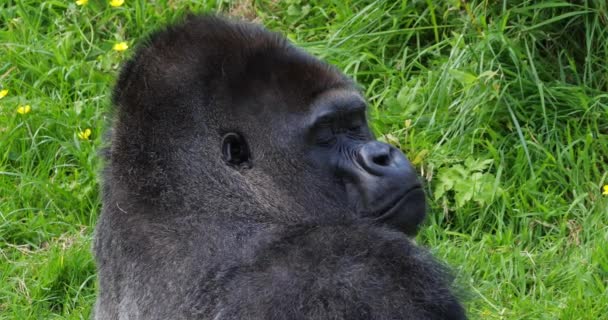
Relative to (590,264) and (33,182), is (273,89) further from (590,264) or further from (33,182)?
(33,182)

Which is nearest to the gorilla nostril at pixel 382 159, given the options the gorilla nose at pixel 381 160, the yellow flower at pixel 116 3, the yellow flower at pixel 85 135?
the gorilla nose at pixel 381 160

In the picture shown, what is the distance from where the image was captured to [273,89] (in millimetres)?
3723

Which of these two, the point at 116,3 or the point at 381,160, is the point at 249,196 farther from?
the point at 116,3

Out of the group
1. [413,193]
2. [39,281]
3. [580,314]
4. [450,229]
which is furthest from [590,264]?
[39,281]

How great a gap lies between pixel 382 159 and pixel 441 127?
1783mm

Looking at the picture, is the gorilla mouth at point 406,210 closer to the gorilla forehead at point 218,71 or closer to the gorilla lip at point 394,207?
the gorilla lip at point 394,207

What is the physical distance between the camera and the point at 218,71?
3672 millimetres

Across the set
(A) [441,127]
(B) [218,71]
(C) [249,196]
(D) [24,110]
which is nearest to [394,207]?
(C) [249,196]

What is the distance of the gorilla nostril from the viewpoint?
147 inches

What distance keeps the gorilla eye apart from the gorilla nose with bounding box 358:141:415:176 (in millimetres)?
344

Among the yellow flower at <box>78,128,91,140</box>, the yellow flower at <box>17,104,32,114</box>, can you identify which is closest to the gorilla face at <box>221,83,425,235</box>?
the yellow flower at <box>78,128,91,140</box>

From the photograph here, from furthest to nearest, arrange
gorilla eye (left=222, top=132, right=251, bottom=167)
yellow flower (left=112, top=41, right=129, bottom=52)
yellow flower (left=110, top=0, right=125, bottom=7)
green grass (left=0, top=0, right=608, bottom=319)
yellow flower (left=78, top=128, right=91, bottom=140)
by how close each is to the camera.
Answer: yellow flower (left=110, top=0, right=125, bottom=7) < yellow flower (left=112, top=41, right=129, bottom=52) < yellow flower (left=78, top=128, right=91, bottom=140) < green grass (left=0, top=0, right=608, bottom=319) < gorilla eye (left=222, top=132, right=251, bottom=167)

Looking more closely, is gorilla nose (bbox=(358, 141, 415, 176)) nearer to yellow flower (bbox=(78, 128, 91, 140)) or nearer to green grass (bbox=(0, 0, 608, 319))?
green grass (bbox=(0, 0, 608, 319))

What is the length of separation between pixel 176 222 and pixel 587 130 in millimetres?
2405
